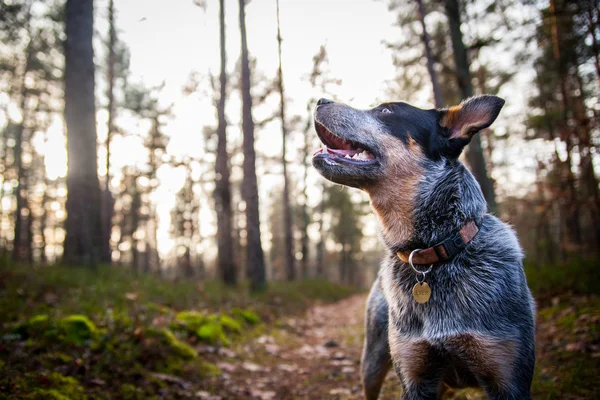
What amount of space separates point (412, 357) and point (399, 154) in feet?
5.35

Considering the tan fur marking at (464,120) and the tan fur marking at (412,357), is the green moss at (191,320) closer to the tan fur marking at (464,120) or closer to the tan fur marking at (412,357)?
the tan fur marking at (412,357)

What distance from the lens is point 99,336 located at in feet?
16.2

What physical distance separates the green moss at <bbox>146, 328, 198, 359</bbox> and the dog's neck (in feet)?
13.0

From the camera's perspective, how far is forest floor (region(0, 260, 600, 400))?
4.08m

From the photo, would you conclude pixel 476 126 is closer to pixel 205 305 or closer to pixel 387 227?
pixel 387 227

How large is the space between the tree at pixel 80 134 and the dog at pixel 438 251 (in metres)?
7.91

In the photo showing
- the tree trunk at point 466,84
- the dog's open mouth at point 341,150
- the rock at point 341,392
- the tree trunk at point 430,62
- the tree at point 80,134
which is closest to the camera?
the dog's open mouth at point 341,150

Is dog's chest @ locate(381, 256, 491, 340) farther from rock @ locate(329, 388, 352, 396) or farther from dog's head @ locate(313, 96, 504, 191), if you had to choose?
rock @ locate(329, 388, 352, 396)

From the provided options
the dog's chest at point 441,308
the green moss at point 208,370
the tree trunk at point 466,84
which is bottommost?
the green moss at point 208,370

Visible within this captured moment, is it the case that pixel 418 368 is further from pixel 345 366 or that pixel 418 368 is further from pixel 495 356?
pixel 345 366

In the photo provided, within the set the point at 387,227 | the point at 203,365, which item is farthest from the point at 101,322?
the point at 387,227

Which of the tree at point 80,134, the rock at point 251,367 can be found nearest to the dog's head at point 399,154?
the rock at point 251,367

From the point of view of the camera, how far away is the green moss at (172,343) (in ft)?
18.0

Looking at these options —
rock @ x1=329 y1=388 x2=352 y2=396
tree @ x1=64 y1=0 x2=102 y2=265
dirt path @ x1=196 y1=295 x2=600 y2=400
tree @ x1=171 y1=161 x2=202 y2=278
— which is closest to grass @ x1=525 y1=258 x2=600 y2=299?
dirt path @ x1=196 y1=295 x2=600 y2=400
